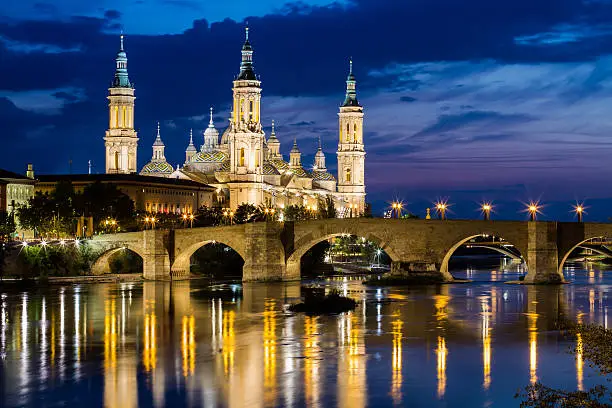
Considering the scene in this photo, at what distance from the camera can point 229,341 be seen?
46906mm

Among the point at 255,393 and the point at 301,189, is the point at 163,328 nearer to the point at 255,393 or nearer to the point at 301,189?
the point at 255,393

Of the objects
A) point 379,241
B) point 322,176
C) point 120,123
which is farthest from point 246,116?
point 379,241

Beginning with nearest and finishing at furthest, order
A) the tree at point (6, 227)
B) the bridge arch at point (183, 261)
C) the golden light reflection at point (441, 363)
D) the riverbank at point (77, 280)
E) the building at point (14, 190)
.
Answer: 1. the golden light reflection at point (441, 363)
2. the riverbank at point (77, 280)
3. the bridge arch at point (183, 261)
4. the tree at point (6, 227)
5. the building at point (14, 190)

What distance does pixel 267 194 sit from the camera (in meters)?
149

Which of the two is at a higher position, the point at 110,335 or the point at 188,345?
the point at 110,335

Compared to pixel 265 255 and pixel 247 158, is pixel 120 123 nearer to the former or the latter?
pixel 247 158

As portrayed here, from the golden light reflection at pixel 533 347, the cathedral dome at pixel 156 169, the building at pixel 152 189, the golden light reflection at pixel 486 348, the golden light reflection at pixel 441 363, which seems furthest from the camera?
the cathedral dome at pixel 156 169

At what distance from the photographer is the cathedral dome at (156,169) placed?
513 ft

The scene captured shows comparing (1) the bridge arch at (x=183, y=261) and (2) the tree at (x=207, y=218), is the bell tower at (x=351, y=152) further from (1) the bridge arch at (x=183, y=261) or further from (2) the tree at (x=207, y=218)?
(1) the bridge arch at (x=183, y=261)

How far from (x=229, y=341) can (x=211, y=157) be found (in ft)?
359

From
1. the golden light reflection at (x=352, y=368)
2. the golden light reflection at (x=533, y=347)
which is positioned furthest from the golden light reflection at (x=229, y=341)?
the golden light reflection at (x=533, y=347)

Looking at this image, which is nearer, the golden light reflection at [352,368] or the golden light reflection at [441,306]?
the golden light reflection at [352,368]

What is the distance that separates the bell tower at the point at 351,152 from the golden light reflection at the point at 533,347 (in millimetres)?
110268

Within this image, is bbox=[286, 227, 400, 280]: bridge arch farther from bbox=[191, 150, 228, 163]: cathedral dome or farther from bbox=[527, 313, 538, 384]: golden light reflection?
bbox=[191, 150, 228, 163]: cathedral dome
